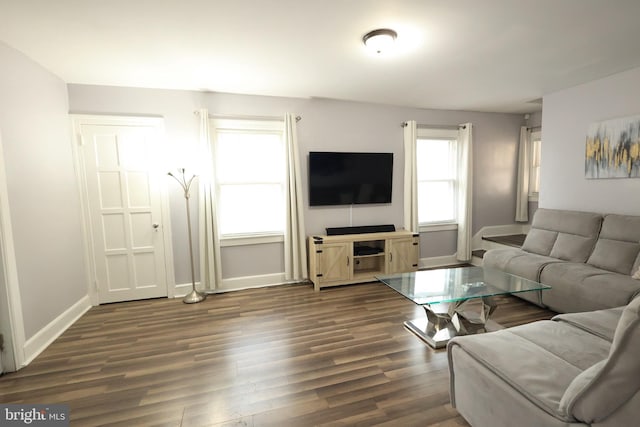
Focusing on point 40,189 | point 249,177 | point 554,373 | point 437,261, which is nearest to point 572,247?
point 437,261

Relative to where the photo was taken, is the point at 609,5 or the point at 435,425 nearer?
the point at 435,425

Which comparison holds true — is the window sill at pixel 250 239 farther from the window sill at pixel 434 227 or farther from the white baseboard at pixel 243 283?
the window sill at pixel 434 227

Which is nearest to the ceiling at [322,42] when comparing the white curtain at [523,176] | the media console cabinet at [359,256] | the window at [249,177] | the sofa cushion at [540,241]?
the window at [249,177]

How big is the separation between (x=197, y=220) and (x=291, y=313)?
1662mm

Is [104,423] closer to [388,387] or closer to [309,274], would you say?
[388,387]

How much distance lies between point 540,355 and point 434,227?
3.38 metres

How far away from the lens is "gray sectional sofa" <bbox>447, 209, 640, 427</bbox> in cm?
105

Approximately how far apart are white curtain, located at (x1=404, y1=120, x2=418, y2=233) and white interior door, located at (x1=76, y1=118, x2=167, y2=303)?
3.31 m

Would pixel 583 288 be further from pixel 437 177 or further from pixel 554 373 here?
pixel 437 177

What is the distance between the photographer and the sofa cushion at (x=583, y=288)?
2.47 m

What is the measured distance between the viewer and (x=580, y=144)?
139 inches

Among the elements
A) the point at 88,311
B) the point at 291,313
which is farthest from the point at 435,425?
the point at 88,311

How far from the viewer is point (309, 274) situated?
163 inches

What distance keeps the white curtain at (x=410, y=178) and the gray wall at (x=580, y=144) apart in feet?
5.36
